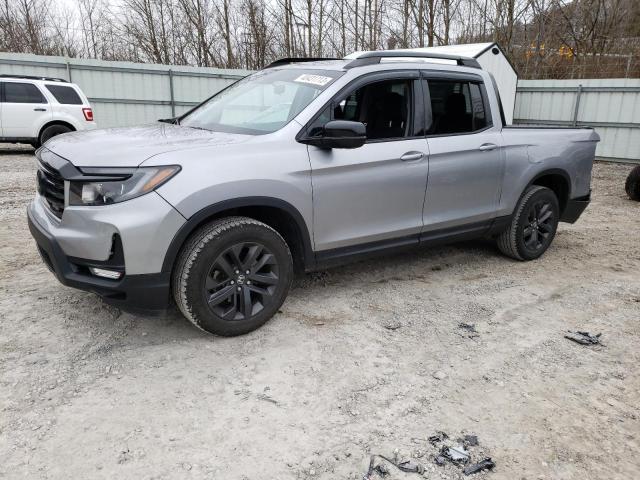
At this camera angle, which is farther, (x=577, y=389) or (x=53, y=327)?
(x=53, y=327)

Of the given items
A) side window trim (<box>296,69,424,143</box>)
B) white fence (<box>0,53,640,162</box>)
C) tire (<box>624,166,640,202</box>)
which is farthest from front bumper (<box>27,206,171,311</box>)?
white fence (<box>0,53,640,162</box>)

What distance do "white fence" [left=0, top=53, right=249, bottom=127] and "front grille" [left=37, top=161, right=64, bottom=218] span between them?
41.6ft

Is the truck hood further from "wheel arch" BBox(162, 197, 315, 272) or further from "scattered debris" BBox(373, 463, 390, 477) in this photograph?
"scattered debris" BBox(373, 463, 390, 477)

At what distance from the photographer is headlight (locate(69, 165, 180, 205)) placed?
2920 millimetres

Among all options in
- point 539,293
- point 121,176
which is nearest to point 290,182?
point 121,176

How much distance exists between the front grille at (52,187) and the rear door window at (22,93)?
9.88 m

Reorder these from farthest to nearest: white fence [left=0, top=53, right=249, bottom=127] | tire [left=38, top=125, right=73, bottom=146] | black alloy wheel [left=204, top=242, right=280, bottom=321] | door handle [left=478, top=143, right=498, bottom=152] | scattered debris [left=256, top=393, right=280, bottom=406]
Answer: white fence [left=0, top=53, right=249, bottom=127]
tire [left=38, top=125, right=73, bottom=146]
door handle [left=478, top=143, right=498, bottom=152]
black alloy wheel [left=204, top=242, right=280, bottom=321]
scattered debris [left=256, top=393, right=280, bottom=406]

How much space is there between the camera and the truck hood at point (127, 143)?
3.00m

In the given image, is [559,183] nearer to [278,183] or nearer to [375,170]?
[375,170]

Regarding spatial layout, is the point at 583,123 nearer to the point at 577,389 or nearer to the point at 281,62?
the point at 281,62

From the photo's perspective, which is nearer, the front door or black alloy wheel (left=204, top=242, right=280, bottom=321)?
black alloy wheel (left=204, top=242, right=280, bottom=321)

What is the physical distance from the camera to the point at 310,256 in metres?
3.68

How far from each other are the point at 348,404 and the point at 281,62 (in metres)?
3.16

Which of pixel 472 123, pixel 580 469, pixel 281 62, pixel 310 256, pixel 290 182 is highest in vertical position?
pixel 281 62
